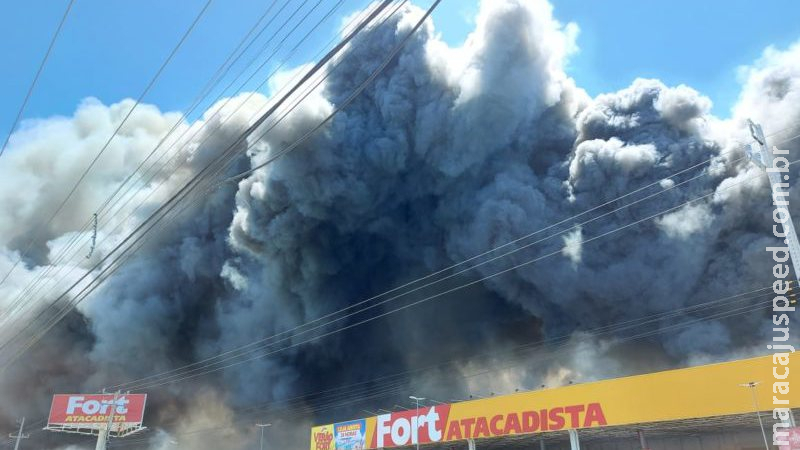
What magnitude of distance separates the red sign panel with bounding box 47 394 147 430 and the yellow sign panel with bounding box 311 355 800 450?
96.5 feet

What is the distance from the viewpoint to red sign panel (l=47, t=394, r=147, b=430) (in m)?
51.0

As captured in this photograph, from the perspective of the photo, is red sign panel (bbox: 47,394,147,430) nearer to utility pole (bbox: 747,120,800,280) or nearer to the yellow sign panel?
the yellow sign panel

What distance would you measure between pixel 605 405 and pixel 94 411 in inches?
1808

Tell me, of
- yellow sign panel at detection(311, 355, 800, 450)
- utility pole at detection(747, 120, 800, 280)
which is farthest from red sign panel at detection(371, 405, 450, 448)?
utility pole at detection(747, 120, 800, 280)

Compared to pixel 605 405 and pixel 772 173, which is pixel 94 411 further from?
pixel 772 173

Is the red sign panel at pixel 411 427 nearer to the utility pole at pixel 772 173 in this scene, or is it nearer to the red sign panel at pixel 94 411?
the utility pole at pixel 772 173

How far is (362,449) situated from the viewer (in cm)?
3553

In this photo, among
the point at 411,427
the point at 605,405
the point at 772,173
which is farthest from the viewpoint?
the point at 411,427

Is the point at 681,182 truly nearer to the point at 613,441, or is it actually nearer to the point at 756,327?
the point at 756,327

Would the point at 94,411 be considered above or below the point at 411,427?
above

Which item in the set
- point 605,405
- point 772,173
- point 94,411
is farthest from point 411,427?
point 94,411

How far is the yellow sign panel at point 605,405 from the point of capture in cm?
2170

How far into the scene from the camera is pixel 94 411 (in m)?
51.9

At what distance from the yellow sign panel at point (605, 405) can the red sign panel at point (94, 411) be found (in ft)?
96.5
